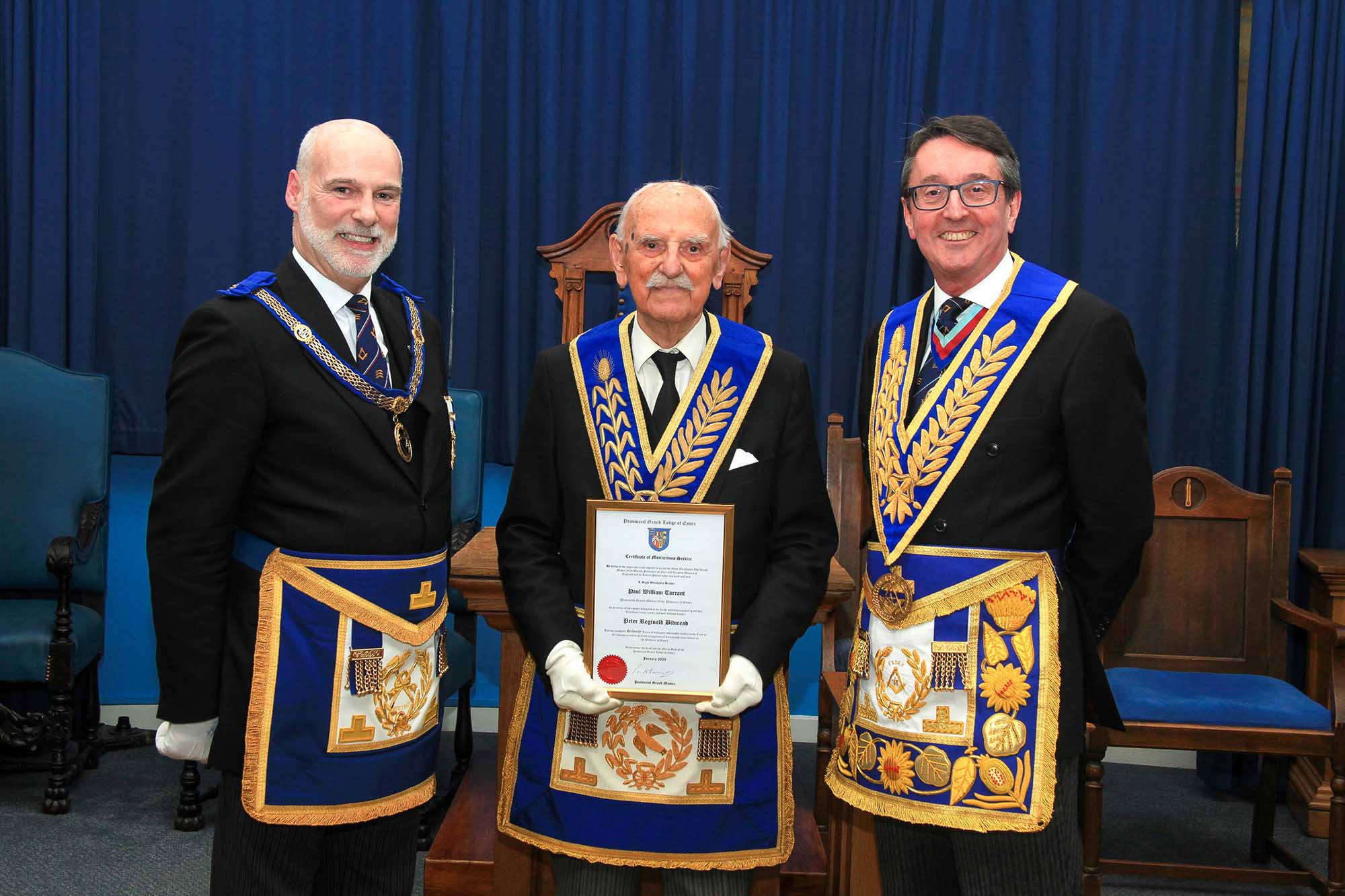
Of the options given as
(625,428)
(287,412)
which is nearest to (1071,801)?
(625,428)

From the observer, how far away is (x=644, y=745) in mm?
1815

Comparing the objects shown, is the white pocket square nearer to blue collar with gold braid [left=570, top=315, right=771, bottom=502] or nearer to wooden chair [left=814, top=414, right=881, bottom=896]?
blue collar with gold braid [left=570, top=315, right=771, bottom=502]

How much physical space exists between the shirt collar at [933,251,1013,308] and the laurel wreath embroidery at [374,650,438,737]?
1.11 metres

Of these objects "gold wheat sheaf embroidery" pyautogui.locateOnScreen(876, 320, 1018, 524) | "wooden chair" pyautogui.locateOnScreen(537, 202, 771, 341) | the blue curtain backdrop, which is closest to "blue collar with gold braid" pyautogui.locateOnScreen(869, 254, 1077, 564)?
"gold wheat sheaf embroidery" pyautogui.locateOnScreen(876, 320, 1018, 524)

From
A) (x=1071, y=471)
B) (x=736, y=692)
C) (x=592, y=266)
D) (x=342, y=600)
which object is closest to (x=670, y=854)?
(x=736, y=692)

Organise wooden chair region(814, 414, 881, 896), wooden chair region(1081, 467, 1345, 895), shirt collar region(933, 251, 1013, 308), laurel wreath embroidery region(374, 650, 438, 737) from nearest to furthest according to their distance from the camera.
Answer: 1. laurel wreath embroidery region(374, 650, 438, 737)
2. shirt collar region(933, 251, 1013, 308)
3. wooden chair region(814, 414, 881, 896)
4. wooden chair region(1081, 467, 1345, 895)

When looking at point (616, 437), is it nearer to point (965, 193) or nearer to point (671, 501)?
point (671, 501)

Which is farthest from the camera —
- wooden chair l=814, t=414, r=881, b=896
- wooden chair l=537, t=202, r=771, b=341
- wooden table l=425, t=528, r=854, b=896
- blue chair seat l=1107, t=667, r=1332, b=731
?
wooden chair l=537, t=202, r=771, b=341

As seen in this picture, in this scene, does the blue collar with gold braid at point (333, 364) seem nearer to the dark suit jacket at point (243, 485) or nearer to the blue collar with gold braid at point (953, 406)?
the dark suit jacket at point (243, 485)

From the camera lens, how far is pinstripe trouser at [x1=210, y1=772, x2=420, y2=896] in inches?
67.4

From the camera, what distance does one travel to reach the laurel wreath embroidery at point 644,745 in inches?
71.3

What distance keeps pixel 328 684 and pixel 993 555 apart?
107 cm

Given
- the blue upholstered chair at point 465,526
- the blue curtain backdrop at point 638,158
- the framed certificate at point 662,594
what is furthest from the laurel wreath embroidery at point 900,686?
the blue curtain backdrop at point 638,158

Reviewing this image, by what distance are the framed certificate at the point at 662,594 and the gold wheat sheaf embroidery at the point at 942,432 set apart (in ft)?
1.09
